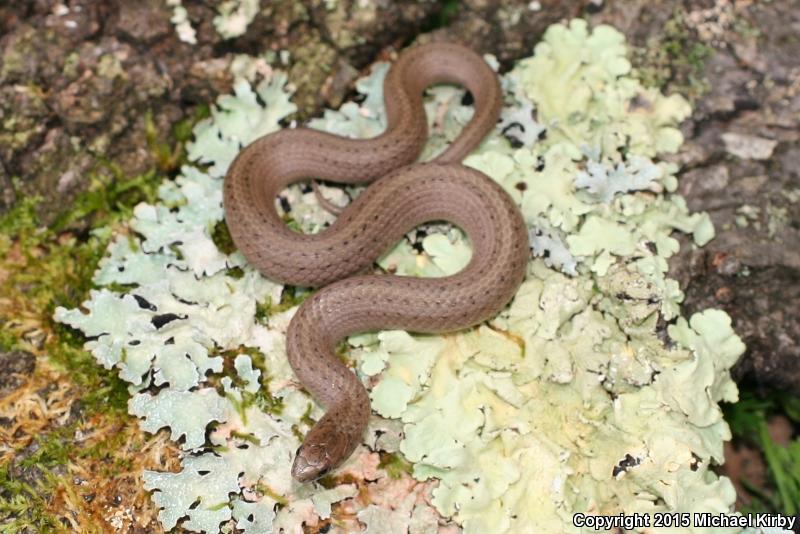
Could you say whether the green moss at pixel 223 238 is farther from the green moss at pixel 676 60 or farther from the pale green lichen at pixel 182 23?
the green moss at pixel 676 60

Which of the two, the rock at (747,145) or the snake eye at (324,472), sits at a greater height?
the rock at (747,145)

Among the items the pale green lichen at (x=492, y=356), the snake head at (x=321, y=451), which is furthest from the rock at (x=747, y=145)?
the snake head at (x=321, y=451)

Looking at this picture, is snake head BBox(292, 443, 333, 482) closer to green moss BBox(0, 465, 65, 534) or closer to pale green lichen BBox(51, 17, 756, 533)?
pale green lichen BBox(51, 17, 756, 533)

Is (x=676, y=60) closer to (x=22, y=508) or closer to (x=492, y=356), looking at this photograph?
(x=492, y=356)

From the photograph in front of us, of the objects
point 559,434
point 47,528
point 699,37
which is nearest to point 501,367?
point 559,434

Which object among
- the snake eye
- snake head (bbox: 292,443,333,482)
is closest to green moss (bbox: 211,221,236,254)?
snake head (bbox: 292,443,333,482)

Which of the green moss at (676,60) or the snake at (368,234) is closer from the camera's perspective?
the snake at (368,234)

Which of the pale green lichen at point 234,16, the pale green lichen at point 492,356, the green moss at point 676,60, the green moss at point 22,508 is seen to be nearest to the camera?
the green moss at point 22,508
